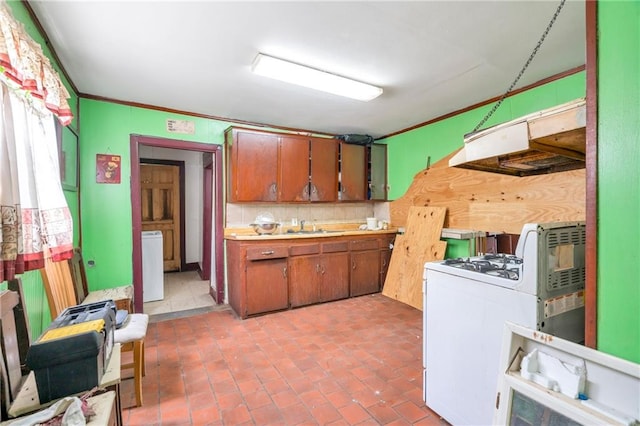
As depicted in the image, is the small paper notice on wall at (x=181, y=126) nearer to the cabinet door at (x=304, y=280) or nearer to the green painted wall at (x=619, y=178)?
the cabinet door at (x=304, y=280)

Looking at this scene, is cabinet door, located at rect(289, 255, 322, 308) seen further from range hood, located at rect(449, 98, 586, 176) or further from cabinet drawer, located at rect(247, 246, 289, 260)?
range hood, located at rect(449, 98, 586, 176)

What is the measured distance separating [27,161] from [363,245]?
11.1ft

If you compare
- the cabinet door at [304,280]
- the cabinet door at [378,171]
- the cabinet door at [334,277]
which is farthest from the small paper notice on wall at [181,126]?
the cabinet door at [378,171]

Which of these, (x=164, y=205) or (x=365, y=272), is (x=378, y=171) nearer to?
(x=365, y=272)

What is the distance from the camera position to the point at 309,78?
8.05 feet

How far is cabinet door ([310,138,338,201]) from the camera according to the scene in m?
4.12

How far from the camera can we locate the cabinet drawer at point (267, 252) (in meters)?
3.30

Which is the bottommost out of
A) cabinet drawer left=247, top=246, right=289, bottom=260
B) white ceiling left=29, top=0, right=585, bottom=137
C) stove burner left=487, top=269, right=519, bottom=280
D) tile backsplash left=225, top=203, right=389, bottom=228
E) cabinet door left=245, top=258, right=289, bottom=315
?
cabinet door left=245, top=258, right=289, bottom=315

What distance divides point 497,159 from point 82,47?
9.55 feet

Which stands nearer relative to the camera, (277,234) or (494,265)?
(494,265)

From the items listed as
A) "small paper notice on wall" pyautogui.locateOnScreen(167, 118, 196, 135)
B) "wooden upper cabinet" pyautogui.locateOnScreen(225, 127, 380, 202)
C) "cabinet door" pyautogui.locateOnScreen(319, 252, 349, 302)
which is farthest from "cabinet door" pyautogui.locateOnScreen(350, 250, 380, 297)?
"small paper notice on wall" pyautogui.locateOnScreen(167, 118, 196, 135)

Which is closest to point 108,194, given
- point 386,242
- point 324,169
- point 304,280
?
point 304,280

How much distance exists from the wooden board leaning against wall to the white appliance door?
5.94 ft

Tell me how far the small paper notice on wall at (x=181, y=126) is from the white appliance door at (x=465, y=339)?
318 cm
